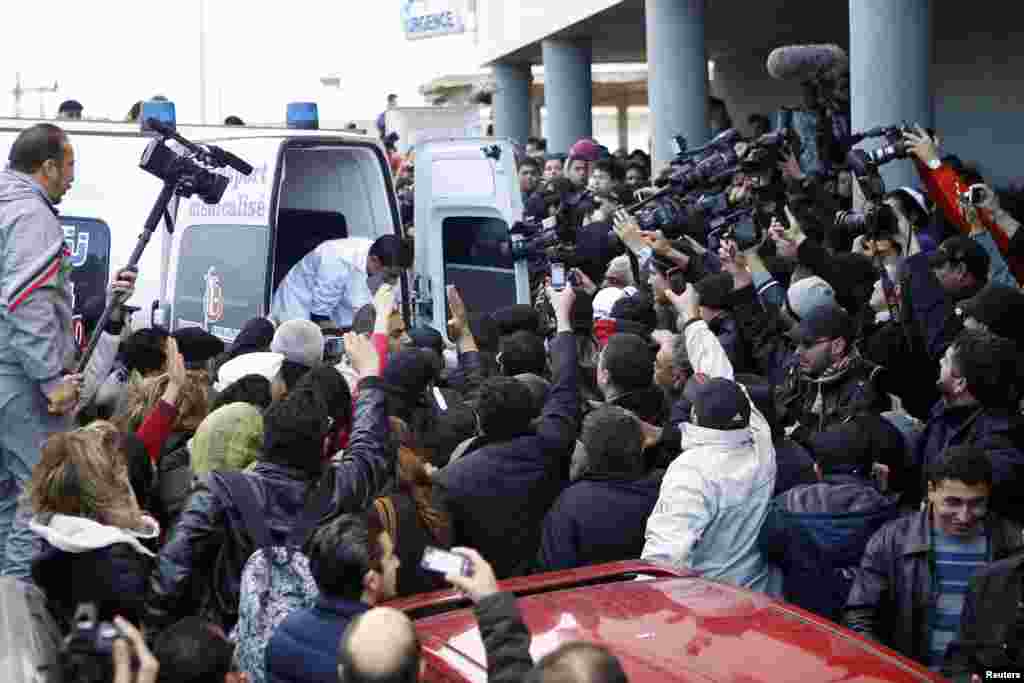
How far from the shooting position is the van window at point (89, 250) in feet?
31.3

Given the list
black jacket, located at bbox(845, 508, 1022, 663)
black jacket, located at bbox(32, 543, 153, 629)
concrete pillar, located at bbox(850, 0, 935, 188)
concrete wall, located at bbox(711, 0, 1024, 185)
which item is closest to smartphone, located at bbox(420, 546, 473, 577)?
black jacket, located at bbox(32, 543, 153, 629)

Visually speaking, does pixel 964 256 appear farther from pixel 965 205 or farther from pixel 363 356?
pixel 363 356

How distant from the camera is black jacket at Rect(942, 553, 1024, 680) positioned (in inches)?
172

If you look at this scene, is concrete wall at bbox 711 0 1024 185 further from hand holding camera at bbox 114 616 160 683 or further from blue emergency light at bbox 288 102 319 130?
hand holding camera at bbox 114 616 160 683

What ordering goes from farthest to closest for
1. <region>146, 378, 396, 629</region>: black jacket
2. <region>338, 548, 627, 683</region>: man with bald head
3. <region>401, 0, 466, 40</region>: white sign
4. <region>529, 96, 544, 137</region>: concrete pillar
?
<region>529, 96, 544, 137</region>: concrete pillar < <region>401, 0, 466, 40</region>: white sign < <region>146, 378, 396, 629</region>: black jacket < <region>338, 548, 627, 683</region>: man with bald head

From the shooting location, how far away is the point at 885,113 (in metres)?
10.4

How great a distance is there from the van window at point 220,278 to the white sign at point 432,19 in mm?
24037

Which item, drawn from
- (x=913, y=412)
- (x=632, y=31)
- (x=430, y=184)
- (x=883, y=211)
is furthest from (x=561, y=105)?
(x=913, y=412)

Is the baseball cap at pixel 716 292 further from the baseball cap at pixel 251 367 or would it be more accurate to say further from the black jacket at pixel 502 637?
the black jacket at pixel 502 637

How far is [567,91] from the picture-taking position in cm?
2253

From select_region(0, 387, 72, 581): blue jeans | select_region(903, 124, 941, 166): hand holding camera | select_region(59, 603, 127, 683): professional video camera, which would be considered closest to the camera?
select_region(59, 603, 127, 683): professional video camera

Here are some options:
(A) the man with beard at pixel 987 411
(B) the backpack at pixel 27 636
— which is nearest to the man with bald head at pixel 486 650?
(B) the backpack at pixel 27 636

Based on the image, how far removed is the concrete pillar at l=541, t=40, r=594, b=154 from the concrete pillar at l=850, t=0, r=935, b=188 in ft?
39.7

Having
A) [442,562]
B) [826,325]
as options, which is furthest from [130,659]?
[826,325]
